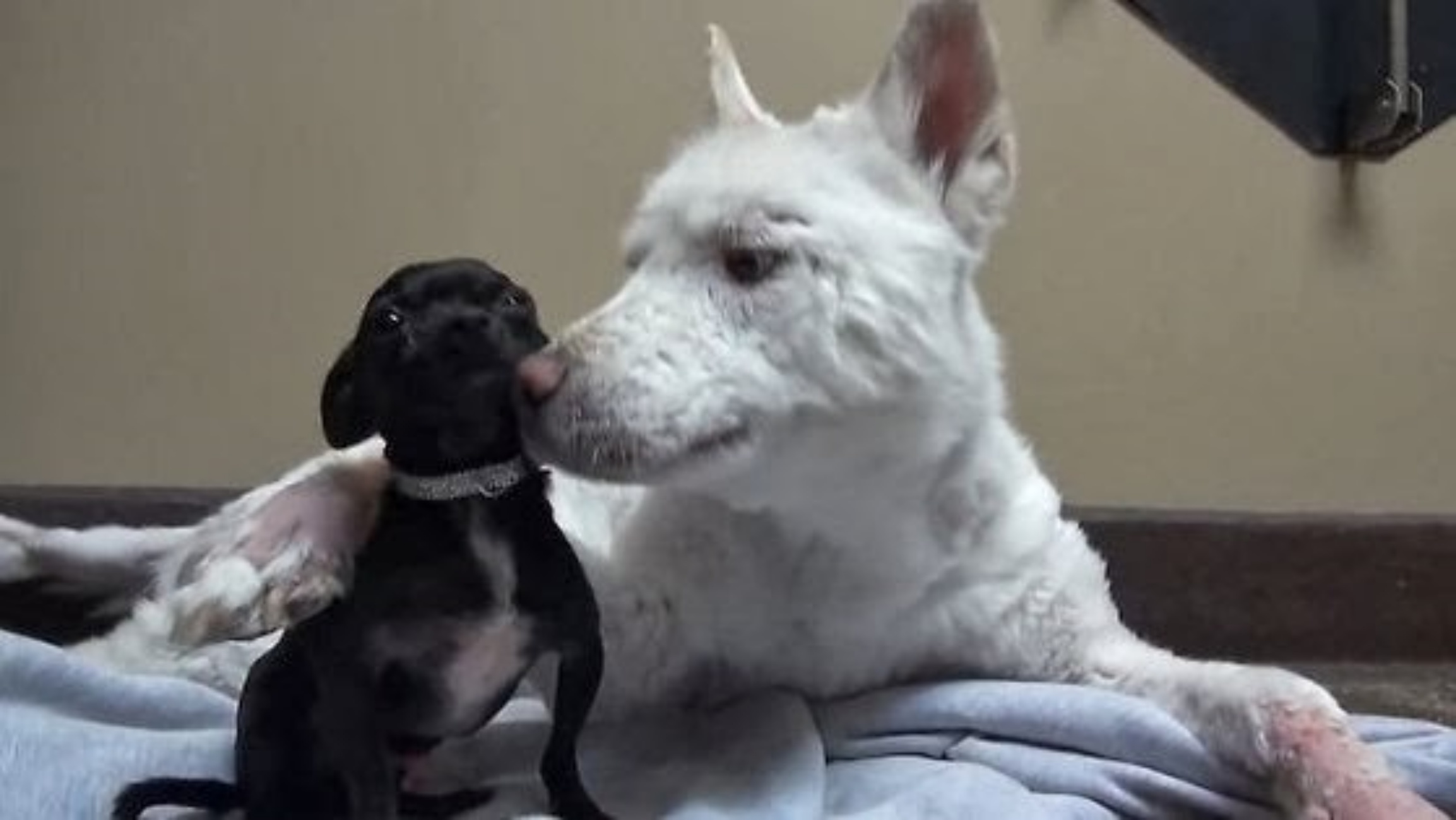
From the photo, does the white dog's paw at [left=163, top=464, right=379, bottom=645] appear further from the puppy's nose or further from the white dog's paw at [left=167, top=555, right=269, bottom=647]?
the puppy's nose

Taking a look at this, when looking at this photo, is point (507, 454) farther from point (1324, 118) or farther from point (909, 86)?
point (1324, 118)

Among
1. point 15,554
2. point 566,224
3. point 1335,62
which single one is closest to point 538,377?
point 15,554

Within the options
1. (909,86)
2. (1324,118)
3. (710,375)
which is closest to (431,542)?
(710,375)

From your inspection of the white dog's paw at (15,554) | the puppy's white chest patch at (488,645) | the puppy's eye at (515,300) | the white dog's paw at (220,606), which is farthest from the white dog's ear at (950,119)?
the white dog's paw at (15,554)

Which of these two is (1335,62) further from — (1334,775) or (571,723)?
(571,723)

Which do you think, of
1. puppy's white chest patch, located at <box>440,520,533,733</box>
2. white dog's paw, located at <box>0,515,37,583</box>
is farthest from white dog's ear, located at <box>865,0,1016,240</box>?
white dog's paw, located at <box>0,515,37,583</box>

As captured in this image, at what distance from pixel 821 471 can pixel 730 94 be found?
0.32 metres

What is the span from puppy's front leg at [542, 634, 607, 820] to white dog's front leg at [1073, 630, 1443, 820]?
40cm

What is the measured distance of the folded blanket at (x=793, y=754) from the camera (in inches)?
46.0

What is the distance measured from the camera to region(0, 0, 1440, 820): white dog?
43.4 inches

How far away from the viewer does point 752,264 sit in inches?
46.0

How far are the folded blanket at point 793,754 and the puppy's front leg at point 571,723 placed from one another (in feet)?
0.20

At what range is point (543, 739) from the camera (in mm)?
1316

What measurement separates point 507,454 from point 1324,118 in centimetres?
137
